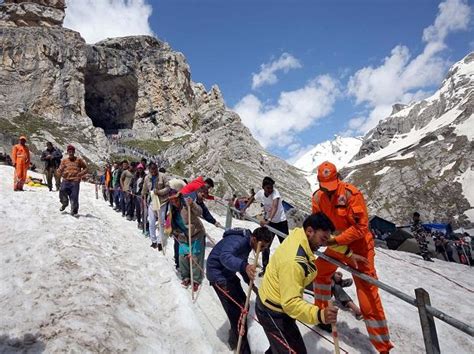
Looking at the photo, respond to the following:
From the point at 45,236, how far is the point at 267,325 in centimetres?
649

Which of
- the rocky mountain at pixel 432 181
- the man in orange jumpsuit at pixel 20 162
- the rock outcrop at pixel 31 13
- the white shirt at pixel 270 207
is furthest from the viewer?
the rocky mountain at pixel 432 181

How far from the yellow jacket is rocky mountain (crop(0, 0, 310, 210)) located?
39761mm

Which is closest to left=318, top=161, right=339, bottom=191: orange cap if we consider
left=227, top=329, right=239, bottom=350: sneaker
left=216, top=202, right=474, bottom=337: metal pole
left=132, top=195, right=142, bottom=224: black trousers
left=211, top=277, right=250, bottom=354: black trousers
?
left=216, top=202, right=474, bottom=337: metal pole

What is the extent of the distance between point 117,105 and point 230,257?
83.8 metres

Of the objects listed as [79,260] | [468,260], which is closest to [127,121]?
[468,260]

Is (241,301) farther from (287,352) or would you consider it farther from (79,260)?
(79,260)

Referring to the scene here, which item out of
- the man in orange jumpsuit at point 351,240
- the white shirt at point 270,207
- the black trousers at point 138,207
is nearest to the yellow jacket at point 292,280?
the man in orange jumpsuit at point 351,240

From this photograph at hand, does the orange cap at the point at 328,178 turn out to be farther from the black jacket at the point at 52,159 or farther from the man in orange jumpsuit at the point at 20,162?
the black jacket at the point at 52,159

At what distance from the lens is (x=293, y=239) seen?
4332mm

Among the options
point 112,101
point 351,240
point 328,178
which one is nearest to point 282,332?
point 351,240

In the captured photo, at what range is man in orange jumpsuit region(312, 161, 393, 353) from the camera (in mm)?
5387

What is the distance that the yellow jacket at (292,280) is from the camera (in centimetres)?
384

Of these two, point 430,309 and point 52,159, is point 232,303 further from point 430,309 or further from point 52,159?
point 52,159

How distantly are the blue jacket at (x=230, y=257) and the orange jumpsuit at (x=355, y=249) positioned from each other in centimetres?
128
